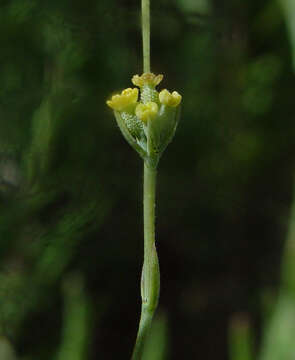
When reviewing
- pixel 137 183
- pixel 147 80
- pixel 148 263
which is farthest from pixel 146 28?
pixel 137 183

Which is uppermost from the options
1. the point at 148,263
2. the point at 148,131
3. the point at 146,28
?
the point at 146,28

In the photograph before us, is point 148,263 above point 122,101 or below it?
below

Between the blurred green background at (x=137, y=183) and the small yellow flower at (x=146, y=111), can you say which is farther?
the blurred green background at (x=137, y=183)

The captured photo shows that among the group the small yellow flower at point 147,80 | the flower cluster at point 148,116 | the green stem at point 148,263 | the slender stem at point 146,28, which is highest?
the slender stem at point 146,28

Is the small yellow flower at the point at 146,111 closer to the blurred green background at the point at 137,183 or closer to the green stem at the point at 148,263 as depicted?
the green stem at the point at 148,263

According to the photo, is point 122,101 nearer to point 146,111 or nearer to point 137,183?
point 146,111

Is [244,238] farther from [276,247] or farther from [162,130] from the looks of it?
[162,130]

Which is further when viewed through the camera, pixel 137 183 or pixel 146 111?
pixel 137 183

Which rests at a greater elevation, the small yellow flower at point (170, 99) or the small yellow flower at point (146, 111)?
the small yellow flower at point (170, 99)

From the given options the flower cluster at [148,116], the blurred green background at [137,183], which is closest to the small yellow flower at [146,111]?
the flower cluster at [148,116]
